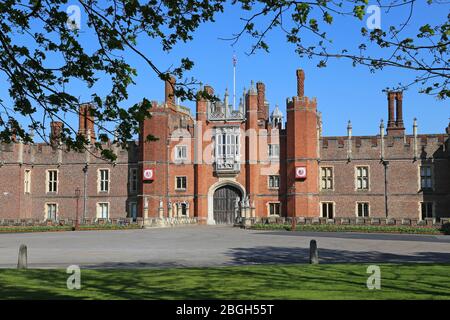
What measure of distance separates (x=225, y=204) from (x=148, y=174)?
6511 millimetres

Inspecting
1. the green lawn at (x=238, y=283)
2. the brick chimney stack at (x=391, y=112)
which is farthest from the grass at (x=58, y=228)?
the brick chimney stack at (x=391, y=112)

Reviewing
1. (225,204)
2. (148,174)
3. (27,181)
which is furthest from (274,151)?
(27,181)

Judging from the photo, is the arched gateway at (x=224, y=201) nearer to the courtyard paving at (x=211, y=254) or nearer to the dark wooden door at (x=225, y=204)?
the dark wooden door at (x=225, y=204)

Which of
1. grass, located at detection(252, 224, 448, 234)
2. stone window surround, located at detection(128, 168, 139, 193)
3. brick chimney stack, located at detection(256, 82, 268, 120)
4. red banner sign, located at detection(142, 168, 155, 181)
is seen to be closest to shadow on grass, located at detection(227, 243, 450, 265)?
grass, located at detection(252, 224, 448, 234)

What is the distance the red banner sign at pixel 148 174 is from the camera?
41.1 meters

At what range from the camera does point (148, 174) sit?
41.2 metres

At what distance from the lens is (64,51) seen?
781 centimetres

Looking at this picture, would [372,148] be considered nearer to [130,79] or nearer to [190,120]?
[190,120]

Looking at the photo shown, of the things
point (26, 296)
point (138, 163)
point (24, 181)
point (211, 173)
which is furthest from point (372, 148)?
point (26, 296)

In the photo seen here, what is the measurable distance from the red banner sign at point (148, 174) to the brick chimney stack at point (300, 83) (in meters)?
12.6

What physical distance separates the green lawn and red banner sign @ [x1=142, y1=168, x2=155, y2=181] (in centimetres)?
2868

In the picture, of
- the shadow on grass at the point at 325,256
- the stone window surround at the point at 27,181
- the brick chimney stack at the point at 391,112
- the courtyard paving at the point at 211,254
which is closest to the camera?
the courtyard paving at the point at 211,254

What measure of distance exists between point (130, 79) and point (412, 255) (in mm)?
12100

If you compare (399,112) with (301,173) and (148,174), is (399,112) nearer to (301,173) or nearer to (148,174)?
(301,173)
